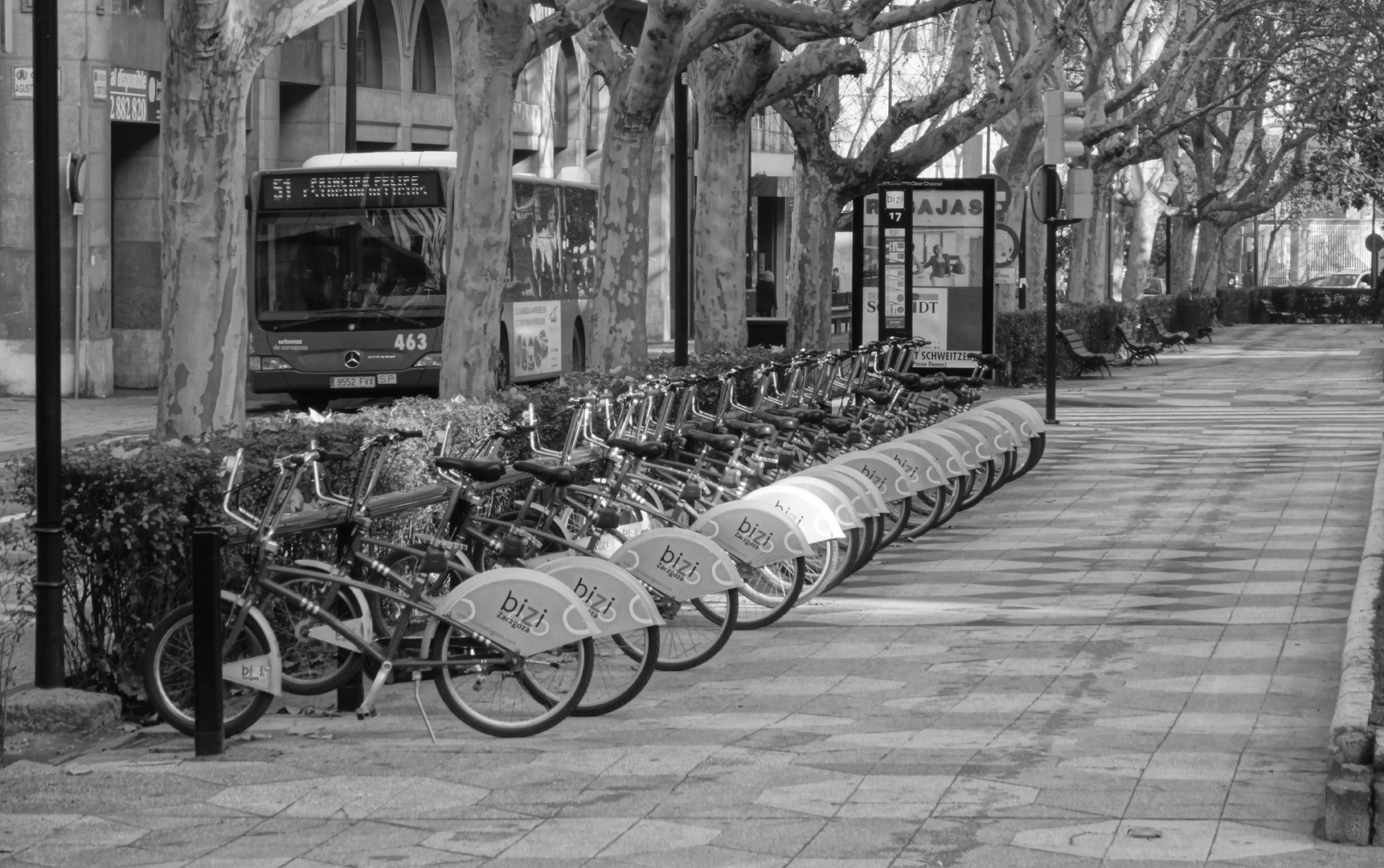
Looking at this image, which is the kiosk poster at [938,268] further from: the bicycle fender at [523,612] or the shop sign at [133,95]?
the bicycle fender at [523,612]

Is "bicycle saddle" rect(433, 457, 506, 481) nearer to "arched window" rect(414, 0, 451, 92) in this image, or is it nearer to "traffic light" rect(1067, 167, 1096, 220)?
"traffic light" rect(1067, 167, 1096, 220)

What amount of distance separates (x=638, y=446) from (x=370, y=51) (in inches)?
1062

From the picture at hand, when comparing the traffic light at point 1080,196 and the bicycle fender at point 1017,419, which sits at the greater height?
the traffic light at point 1080,196

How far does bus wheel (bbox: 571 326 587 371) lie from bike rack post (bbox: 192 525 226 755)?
2018 centimetres

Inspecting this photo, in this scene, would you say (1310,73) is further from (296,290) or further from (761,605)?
(761,605)

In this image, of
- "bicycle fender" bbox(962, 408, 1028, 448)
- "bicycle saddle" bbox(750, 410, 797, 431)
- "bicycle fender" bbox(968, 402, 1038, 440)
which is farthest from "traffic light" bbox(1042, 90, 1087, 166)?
"bicycle saddle" bbox(750, 410, 797, 431)

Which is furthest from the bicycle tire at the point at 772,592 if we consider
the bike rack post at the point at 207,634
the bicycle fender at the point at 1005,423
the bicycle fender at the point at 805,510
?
the bicycle fender at the point at 1005,423

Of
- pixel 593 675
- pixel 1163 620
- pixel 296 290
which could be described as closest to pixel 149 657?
pixel 593 675

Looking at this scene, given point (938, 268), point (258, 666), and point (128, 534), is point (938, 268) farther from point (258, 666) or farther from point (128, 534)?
point (258, 666)

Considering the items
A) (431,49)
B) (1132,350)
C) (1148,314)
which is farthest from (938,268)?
(1148,314)

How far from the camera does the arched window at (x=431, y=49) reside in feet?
118

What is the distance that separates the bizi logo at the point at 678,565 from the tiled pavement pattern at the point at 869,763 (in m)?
0.43

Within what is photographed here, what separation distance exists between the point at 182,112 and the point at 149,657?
Answer: 3.10 metres

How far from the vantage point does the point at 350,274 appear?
71.9 feet
